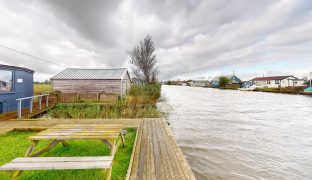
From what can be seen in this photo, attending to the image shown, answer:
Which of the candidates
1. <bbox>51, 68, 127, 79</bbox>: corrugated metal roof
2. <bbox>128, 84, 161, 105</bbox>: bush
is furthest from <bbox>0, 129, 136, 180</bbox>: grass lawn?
<bbox>51, 68, 127, 79</bbox>: corrugated metal roof

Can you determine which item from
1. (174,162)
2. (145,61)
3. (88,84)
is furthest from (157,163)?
(145,61)

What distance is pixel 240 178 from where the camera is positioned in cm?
394

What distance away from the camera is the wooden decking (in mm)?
2846

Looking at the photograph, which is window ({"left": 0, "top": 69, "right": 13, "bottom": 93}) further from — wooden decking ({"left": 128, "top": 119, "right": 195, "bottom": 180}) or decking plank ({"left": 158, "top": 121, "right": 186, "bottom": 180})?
decking plank ({"left": 158, "top": 121, "right": 186, "bottom": 180})

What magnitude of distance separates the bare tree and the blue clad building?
62.7ft

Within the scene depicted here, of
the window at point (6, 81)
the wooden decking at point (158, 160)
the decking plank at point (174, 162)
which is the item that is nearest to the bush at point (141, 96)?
the window at point (6, 81)

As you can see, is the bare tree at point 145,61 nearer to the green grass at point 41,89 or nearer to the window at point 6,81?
the green grass at point 41,89

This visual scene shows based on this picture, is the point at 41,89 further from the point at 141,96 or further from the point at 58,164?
the point at 58,164

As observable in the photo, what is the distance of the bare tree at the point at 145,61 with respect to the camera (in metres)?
28.6

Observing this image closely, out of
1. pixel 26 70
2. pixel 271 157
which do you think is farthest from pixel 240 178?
pixel 26 70

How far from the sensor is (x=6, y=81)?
29.5 ft

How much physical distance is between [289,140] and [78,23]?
18097mm

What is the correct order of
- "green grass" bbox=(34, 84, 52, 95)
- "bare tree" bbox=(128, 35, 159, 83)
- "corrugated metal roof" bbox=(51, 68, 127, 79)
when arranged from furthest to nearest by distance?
"bare tree" bbox=(128, 35, 159, 83) < "corrugated metal roof" bbox=(51, 68, 127, 79) < "green grass" bbox=(34, 84, 52, 95)

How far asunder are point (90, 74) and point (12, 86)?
8.67 meters
